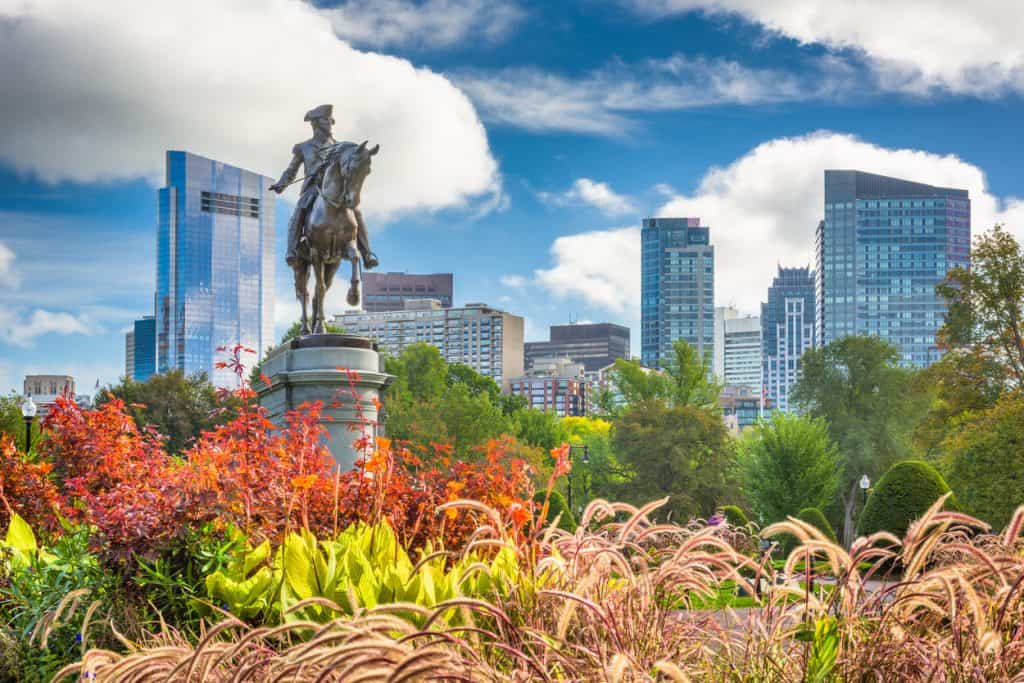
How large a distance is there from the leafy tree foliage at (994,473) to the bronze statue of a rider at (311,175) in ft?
51.6

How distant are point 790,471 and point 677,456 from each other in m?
6.45

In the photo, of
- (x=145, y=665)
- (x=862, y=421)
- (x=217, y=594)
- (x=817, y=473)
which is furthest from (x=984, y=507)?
(x=862, y=421)

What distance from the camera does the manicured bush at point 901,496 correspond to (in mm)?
22969

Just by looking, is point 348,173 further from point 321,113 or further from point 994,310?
point 994,310

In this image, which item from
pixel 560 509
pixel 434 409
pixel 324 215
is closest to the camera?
pixel 324 215

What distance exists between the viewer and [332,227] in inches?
741

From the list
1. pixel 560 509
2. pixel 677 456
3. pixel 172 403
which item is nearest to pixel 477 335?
pixel 172 403

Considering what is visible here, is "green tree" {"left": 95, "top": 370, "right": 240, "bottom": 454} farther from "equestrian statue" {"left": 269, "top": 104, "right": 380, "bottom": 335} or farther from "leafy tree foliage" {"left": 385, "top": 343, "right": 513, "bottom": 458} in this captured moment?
"equestrian statue" {"left": 269, "top": 104, "right": 380, "bottom": 335}

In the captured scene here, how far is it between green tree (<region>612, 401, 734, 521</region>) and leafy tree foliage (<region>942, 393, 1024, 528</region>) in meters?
16.0

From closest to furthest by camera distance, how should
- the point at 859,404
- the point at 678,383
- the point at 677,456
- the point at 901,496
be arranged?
the point at 901,496, the point at 677,456, the point at 678,383, the point at 859,404

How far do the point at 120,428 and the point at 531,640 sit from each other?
6.45 meters

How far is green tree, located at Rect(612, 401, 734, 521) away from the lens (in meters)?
43.1

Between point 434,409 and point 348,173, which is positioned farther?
point 434,409

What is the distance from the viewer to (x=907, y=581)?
13.5 feet
